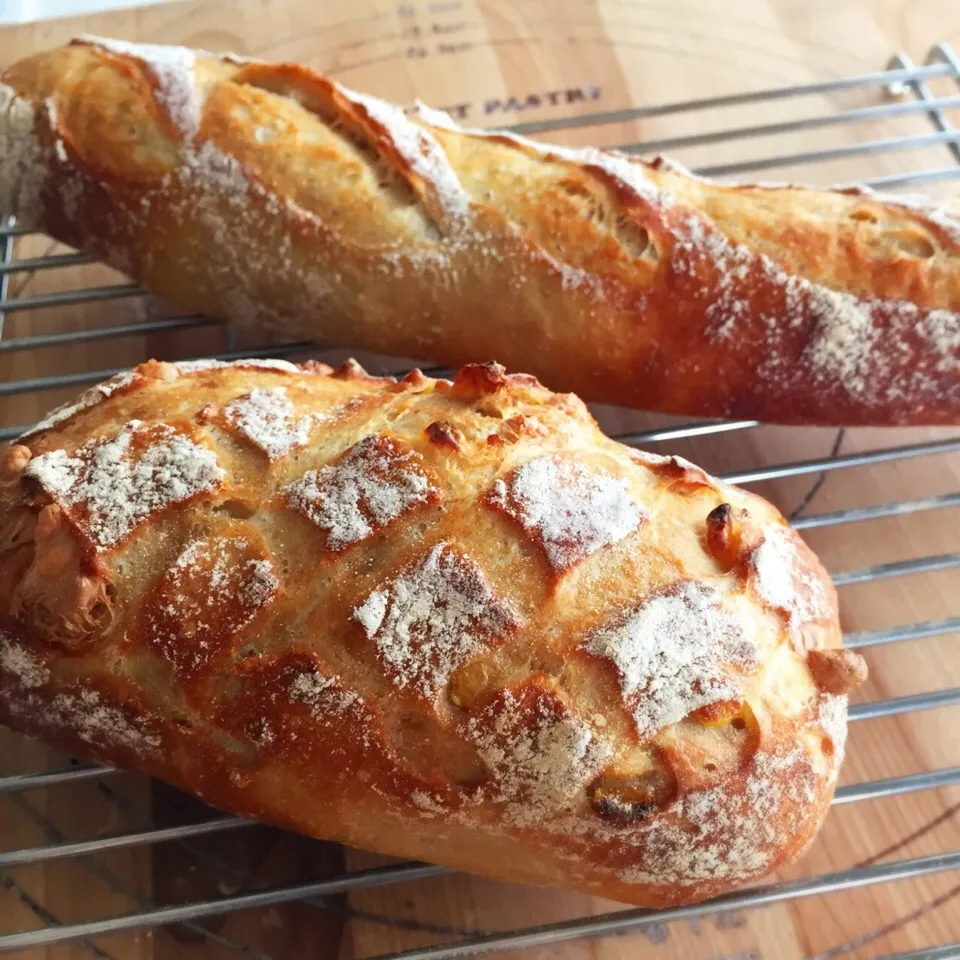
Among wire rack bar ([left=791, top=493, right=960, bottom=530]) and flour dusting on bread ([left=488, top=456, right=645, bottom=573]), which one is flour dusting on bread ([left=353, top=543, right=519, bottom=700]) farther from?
wire rack bar ([left=791, top=493, right=960, bottom=530])

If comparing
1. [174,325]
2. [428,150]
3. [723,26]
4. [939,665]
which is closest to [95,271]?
[174,325]

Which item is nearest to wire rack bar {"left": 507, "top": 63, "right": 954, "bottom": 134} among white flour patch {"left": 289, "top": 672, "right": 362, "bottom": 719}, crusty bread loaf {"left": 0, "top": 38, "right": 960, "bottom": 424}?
crusty bread loaf {"left": 0, "top": 38, "right": 960, "bottom": 424}

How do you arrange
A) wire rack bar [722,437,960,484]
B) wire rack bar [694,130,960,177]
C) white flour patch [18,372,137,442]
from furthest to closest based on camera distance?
wire rack bar [694,130,960,177]
wire rack bar [722,437,960,484]
white flour patch [18,372,137,442]

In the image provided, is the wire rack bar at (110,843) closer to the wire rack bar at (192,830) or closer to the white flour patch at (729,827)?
the wire rack bar at (192,830)

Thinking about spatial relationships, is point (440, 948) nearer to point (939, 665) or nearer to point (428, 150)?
point (939, 665)

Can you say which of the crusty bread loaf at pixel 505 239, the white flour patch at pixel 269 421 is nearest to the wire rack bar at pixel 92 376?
the crusty bread loaf at pixel 505 239

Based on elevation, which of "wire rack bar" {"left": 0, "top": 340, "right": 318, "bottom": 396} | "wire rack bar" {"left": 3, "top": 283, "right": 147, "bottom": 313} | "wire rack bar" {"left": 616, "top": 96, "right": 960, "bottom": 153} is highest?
"wire rack bar" {"left": 616, "top": 96, "right": 960, "bottom": 153}
